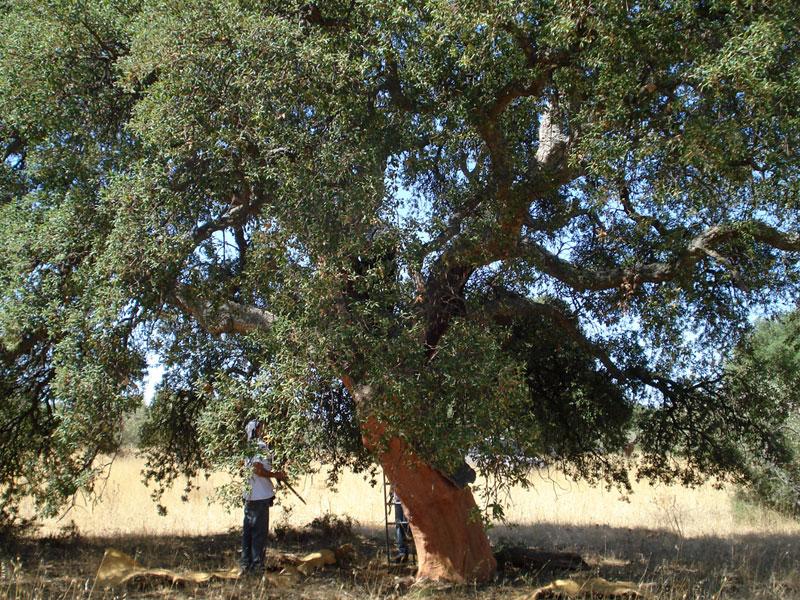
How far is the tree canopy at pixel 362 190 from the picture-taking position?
208 inches

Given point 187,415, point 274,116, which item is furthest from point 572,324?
point 187,415

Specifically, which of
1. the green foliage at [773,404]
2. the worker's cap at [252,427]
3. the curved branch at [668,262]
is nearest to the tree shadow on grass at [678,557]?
the green foliage at [773,404]

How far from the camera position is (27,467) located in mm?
9430

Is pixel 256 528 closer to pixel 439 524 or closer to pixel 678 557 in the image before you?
pixel 439 524

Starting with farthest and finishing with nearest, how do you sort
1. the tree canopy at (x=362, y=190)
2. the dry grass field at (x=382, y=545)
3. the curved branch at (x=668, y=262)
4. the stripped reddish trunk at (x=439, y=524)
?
the stripped reddish trunk at (x=439, y=524), the dry grass field at (x=382, y=545), the curved branch at (x=668, y=262), the tree canopy at (x=362, y=190)

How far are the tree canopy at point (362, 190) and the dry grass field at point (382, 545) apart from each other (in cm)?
112

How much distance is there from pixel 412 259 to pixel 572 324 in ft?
11.7

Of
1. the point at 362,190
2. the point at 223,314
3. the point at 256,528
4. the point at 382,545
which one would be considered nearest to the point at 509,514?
the point at 382,545

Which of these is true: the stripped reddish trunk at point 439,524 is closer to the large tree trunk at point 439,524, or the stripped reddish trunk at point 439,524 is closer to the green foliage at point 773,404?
the large tree trunk at point 439,524

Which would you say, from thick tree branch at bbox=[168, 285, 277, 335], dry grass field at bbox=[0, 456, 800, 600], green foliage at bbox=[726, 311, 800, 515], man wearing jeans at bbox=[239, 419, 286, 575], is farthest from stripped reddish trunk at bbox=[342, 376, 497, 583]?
green foliage at bbox=[726, 311, 800, 515]

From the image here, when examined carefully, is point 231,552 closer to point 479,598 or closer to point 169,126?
point 479,598

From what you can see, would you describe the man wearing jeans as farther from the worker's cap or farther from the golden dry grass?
the golden dry grass

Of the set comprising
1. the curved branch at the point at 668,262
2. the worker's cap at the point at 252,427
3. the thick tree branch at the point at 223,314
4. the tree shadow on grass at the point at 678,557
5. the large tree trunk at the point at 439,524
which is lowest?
the tree shadow on grass at the point at 678,557

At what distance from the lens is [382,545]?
1046cm
